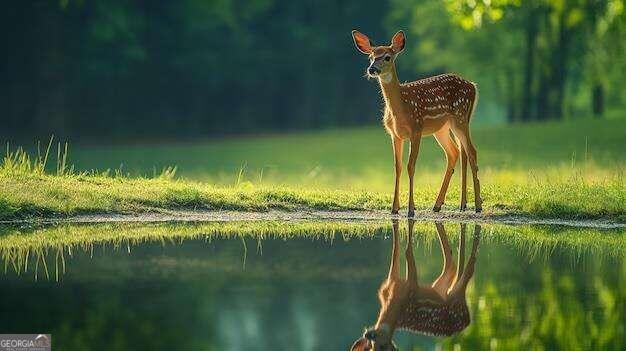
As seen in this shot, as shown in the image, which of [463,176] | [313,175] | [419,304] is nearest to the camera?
[419,304]

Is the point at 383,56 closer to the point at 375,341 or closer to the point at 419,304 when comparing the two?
the point at 419,304

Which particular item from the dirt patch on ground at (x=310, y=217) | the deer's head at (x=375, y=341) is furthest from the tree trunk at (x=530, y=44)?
the deer's head at (x=375, y=341)

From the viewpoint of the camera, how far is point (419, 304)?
10.3m

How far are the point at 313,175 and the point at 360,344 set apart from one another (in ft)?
59.1

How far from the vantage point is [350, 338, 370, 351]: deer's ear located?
8.67 metres

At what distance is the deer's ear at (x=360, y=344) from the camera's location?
8.67 meters

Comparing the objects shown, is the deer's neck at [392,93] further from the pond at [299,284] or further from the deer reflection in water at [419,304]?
the deer reflection in water at [419,304]

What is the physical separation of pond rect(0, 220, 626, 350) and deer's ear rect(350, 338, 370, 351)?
0.07 meters

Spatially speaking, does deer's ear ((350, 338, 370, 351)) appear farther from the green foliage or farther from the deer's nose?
the green foliage

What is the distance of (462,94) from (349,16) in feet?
157

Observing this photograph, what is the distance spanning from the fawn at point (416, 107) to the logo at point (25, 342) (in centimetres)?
675

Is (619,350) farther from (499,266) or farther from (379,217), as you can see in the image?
(379,217)

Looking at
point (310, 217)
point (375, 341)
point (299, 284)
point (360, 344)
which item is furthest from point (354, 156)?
point (360, 344)

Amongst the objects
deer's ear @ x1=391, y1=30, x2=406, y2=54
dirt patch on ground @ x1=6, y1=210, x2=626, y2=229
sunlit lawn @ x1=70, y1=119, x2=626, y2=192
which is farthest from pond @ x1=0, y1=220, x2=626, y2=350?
sunlit lawn @ x1=70, y1=119, x2=626, y2=192
